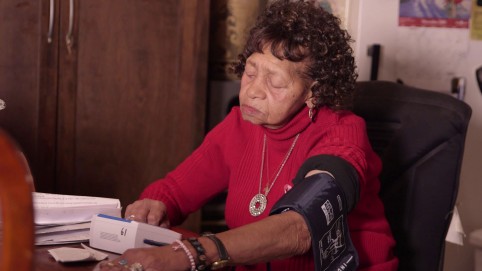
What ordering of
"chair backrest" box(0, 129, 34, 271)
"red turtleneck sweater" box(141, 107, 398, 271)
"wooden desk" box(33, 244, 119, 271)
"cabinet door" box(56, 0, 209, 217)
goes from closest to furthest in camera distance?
"chair backrest" box(0, 129, 34, 271) → "wooden desk" box(33, 244, 119, 271) → "red turtleneck sweater" box(141, 107, 398, 271) → "cabinet door" box(56, 0, 209, 217)

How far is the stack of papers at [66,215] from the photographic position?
1.33 m

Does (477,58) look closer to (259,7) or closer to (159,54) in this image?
(259,7)

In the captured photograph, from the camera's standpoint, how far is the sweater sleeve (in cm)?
172

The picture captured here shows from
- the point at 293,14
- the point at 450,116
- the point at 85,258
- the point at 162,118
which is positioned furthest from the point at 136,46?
the point at 85,258

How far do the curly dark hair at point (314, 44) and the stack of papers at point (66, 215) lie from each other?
49 centimetres

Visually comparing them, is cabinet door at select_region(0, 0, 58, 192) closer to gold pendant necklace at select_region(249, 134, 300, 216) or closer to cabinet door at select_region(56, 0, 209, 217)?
cabinet door at select_region(56, 0, 209, 217)

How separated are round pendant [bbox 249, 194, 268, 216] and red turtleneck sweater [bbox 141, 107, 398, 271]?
11mm

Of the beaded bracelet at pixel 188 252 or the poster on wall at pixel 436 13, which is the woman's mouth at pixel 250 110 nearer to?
the beaded bracelet at pixel 188 252

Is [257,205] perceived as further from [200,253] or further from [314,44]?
[200,253]

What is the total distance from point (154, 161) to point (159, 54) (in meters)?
0.42

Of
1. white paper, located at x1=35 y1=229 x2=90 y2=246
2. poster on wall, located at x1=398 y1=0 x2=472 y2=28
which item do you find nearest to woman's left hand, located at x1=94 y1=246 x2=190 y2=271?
white paper, located at x1=35 y1=229 x2=90 y2=246

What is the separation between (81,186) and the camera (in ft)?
8.91

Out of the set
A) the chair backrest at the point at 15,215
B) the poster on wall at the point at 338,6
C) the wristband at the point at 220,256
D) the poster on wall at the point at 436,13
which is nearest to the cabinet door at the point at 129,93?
the poster on wall at the point at 338,6

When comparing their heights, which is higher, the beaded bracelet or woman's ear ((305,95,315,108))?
woman's ear ((305,95,315,108))
